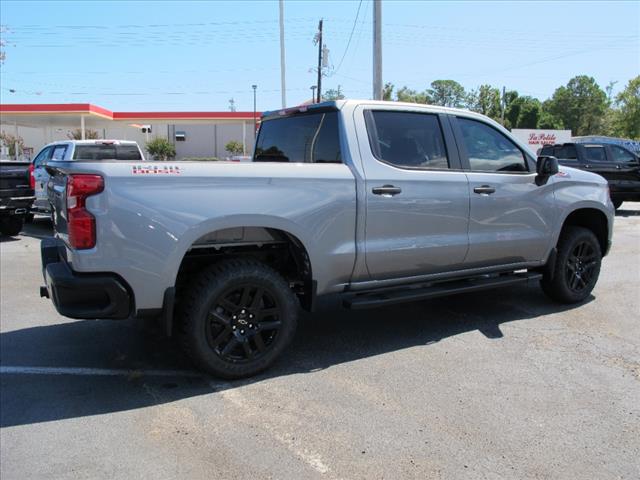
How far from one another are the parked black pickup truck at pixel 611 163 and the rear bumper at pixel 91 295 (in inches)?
570

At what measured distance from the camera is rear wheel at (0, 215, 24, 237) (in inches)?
469

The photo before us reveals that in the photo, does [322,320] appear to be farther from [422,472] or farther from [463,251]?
[422,472]

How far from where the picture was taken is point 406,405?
3.77m

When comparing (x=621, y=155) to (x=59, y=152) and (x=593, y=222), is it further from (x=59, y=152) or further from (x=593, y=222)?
(x=59, y=152)

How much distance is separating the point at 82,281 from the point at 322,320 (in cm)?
265

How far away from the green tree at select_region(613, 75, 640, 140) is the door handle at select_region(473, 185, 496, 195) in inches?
2871

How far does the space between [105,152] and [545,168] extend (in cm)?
1000

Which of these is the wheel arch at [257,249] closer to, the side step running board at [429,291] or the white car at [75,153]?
the side step running board at [429,291]

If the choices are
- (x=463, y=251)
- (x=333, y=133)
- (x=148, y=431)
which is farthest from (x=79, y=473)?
(x=463, y=251)

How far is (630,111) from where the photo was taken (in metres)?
68.4

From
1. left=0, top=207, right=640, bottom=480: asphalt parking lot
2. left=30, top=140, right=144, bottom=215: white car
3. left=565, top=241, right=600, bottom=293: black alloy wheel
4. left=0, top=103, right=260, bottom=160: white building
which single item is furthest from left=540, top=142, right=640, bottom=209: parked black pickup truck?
left=0, top=103, right=260, bottom=160: white building

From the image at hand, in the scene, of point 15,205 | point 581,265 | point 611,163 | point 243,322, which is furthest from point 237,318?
point 611,163

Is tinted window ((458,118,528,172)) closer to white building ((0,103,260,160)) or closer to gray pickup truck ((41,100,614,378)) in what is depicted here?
gray pickup truck ((41,100,614,378))

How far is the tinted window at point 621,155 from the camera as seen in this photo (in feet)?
52.1
